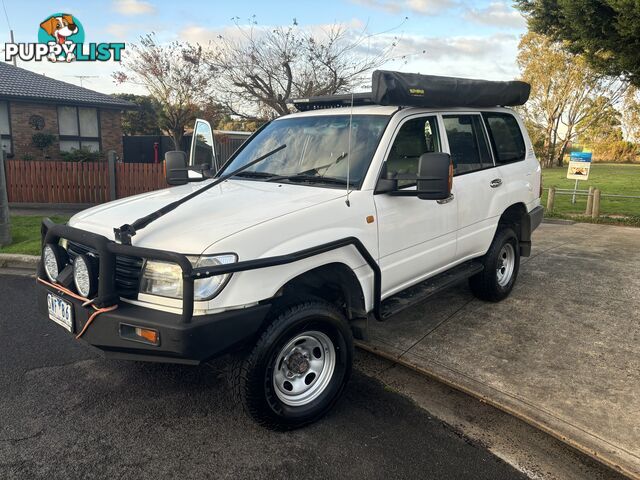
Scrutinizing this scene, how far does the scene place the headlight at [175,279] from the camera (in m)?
2.55

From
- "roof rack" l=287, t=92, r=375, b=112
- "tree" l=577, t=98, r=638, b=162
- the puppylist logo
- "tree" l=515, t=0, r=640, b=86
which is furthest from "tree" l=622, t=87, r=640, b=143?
"roof rack" l=287, t=92, r=375, b=112

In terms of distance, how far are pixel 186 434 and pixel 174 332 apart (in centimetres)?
87

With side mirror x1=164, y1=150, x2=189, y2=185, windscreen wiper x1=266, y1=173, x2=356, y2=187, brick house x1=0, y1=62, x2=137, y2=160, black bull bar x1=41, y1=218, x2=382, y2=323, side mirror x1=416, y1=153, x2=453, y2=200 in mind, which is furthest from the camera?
brick house x1=0, y1=62, x2=137, y2=160

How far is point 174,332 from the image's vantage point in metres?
2.47

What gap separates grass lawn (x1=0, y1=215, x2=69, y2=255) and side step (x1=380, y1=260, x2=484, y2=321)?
566 centimetres

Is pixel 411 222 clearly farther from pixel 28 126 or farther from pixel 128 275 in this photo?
pixel 28 126

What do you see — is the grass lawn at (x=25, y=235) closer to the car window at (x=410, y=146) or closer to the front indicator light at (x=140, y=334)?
the front indicator light at (x=140, y=334)

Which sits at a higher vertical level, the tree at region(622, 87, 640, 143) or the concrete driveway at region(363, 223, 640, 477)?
the tree at region(622, 87, 640, 143)

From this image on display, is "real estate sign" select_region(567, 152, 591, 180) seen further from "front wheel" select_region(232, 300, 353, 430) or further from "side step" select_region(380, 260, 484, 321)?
"front wheel" select_region(232, 300, 353, 430)

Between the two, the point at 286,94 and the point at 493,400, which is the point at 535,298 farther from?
the point at 286,94

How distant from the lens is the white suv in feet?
8.54

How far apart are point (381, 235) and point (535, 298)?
2.79 metres

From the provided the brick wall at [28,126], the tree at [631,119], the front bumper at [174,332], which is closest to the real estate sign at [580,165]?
the front bumper at [174,332]

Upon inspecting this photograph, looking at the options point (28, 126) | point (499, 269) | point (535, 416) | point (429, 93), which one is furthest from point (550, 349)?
point (28, 126)
